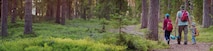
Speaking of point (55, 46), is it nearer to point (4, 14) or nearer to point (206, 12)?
point (4, 14)

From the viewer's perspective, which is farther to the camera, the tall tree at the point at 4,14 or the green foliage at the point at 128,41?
the tall tree at the point at 4,14

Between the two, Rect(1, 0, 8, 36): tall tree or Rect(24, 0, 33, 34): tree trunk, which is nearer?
Rect(24, 0, 33, 34): tree trunk

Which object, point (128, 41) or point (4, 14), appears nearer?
point (128, 41)

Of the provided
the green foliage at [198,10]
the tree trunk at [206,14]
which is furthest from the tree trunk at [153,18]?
the green foliage at [198,10]

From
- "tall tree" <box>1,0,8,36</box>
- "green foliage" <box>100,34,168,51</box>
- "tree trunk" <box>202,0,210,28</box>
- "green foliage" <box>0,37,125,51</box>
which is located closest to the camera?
"green foliage" <box>0,37,125,51</box>

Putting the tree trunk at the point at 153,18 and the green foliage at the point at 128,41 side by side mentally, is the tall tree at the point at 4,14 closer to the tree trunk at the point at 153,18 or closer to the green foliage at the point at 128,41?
the tree trunk at the point at 153,18

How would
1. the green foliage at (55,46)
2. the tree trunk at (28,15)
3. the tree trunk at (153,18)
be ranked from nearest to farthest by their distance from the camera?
the green foliage at (55,46), the tree trunk at (153,18), the tree trunk at (28,15)

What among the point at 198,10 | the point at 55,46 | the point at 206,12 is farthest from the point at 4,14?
the point at 198,10

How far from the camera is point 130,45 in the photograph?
33.8 ft

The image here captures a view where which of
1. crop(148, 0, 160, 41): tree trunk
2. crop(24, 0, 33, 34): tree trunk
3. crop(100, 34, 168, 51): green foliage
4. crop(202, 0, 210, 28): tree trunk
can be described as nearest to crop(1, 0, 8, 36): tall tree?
crop(24, 0, 33, 34): tree trunk

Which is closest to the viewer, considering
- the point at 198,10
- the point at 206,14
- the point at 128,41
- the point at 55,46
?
the point at 55,46

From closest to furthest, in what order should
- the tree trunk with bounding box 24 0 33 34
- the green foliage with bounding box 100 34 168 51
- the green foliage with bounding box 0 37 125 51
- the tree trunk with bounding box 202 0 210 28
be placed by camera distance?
the green foliage with bounding box 0 37 125 51, the green foliage with bounding box 100 34 168 51, the tree trunk with bounding box 24 0 33 34, the tree trunk with bounding box 202 0 210 28

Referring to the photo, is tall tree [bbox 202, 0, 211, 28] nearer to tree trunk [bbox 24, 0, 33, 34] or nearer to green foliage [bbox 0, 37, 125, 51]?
tree trunk [bbox 24, 0, 33, 34]

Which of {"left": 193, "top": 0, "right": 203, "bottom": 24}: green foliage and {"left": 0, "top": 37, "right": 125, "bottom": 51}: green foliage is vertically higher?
{"left": 193, "top": 0, "right": 203, "bottom": 24}: green foliage
